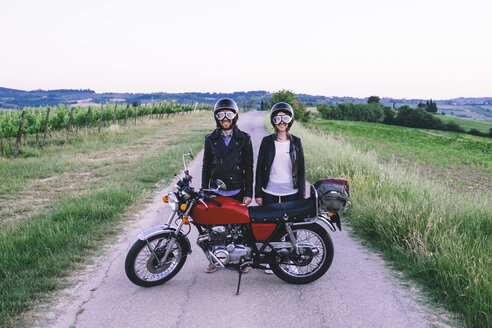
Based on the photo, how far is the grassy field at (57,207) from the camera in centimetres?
377

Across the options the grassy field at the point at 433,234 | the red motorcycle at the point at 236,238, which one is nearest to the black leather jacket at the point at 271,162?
the red motorcycle at the point at 236,238

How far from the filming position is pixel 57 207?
657 centimetres

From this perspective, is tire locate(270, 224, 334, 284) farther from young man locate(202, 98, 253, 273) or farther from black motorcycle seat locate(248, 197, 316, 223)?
young man locate(202, 98, 253, 273)

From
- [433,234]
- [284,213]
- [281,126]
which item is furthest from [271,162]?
[433,234]

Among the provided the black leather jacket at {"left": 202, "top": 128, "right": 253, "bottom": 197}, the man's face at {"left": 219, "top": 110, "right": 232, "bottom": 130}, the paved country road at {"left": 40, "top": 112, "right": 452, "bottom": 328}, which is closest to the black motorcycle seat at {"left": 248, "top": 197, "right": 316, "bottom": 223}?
the black leather jacket at {"left": 202, "top": 128, "right": 253, "bottom": 197}

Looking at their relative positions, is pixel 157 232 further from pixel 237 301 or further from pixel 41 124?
pixel 41 124

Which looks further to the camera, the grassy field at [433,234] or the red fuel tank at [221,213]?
the red fuel tank at [221,213]

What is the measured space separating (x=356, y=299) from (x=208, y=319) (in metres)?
1.45

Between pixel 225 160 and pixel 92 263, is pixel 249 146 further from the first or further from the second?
pixel 92 263

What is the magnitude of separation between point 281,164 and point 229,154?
0.60 m

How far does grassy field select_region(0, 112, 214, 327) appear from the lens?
12.4 ft

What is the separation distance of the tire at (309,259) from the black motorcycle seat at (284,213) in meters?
0.20

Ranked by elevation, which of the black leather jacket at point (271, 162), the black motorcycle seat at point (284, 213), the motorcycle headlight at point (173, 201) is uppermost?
the black leather jacket at point (271, 162)

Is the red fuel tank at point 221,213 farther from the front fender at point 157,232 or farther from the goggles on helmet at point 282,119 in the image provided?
the goggles on helmet at point 282,119
